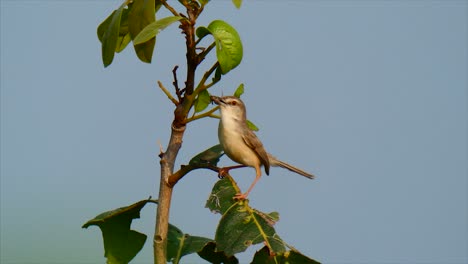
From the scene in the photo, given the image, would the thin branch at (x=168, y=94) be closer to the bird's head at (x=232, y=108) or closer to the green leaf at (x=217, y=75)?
the green leaf at (x=217, y=75)

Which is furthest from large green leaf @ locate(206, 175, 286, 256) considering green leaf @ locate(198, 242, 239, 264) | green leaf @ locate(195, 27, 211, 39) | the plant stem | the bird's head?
the bird's head

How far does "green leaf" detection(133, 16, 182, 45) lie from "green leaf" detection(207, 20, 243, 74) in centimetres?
16

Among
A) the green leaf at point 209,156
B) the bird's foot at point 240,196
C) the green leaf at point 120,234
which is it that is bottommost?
the green leaf at point 120,234

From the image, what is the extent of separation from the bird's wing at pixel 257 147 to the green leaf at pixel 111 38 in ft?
7.52

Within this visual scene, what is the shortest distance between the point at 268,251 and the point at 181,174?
531 millimetres

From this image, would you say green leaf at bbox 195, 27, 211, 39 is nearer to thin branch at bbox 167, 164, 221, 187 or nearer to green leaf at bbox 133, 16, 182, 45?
green leaf at bbox 133, 16, 182, 45

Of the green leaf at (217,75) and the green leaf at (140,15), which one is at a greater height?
the green leaf at (140,15)

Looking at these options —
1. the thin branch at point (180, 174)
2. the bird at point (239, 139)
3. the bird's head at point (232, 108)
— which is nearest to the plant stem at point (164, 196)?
the thin branch at point (180, 174)

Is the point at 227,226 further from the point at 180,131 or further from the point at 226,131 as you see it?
the point at 226,131

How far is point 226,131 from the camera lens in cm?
491

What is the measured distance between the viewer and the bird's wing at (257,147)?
16.4ft

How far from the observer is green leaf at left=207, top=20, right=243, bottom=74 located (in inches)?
106

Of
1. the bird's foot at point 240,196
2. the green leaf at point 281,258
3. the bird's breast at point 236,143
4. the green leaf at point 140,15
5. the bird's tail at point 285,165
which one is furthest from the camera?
the bird's tail at point 285,165

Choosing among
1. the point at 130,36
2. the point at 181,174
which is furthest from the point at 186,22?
the point at 181,174
